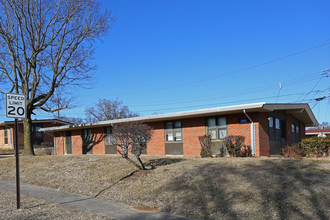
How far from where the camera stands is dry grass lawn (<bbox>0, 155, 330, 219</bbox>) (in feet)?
21.6

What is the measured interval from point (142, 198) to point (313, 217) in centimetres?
432

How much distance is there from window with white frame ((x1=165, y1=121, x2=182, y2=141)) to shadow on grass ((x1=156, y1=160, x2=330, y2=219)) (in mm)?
7774

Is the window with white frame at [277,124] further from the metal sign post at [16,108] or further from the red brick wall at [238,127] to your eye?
the metal sign post at [16,108]

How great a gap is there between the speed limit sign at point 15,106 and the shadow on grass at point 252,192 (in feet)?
13.9

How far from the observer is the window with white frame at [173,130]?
58.7 feet

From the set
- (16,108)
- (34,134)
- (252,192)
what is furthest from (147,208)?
(34,134)

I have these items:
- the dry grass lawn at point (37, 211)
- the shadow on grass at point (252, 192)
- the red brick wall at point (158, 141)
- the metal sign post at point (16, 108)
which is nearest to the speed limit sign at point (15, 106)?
the metal sign post at point (16, 108)

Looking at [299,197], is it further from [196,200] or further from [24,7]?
[24,7]

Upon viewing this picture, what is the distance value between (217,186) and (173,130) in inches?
395

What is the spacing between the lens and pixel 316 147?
1326 cm

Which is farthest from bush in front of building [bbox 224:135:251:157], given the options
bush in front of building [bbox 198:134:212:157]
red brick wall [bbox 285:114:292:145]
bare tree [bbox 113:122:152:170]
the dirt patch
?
the dirt patch

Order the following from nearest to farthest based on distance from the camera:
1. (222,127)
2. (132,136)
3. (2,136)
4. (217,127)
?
(132,136), (222,127), (217,127), (2,136)

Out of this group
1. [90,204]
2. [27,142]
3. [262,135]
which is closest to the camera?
[90,204]

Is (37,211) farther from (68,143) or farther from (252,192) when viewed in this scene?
(68,143)
